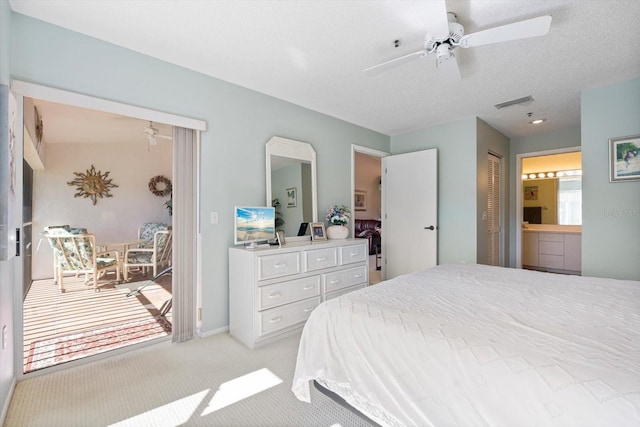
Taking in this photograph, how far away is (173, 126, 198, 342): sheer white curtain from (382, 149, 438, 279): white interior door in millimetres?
2981

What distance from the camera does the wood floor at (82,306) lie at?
2.86m

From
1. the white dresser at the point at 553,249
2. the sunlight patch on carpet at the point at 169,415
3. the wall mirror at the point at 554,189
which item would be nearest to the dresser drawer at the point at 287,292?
the sunlight patch on carpet at the point at 169,415

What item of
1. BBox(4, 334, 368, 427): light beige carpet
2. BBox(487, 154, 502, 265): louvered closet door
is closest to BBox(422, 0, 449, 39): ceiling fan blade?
BBox(4, 334, 368, 427): light beige carpet

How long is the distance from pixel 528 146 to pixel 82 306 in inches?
276

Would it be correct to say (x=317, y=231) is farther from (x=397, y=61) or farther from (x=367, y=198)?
(x=367, y=198)

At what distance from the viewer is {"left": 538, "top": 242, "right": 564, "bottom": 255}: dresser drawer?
5191mm

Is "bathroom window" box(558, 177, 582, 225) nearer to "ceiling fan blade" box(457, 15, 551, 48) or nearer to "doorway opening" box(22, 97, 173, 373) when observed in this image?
"ceiling fan blade" box(457, 15, 551, 48)

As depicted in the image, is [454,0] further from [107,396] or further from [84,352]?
[84,352]

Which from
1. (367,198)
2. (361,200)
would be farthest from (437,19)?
(367,198)

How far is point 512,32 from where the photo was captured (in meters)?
1.73

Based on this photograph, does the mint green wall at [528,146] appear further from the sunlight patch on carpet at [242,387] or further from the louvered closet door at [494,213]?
the sunlight patch on carpet at [242,387]

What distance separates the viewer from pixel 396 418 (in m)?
1.15

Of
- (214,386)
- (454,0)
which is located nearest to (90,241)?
(214,386)

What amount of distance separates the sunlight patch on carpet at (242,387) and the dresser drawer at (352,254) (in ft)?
4.54
